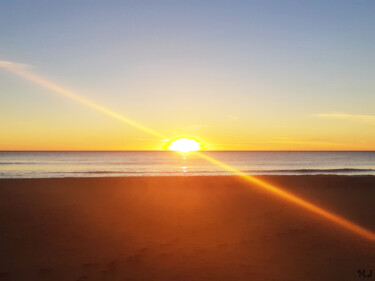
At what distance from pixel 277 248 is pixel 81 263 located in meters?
3.66

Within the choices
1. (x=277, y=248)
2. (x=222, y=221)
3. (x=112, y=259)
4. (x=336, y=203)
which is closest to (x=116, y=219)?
(x=222, y=221)

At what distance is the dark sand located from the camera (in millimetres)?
6191

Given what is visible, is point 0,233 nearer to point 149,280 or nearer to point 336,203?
point 149,280

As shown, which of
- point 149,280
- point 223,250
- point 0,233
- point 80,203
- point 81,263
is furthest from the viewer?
point 80,203

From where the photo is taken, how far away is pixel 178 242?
309 inches

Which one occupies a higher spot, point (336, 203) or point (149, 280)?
point (336, 203)

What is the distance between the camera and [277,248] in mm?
7480
